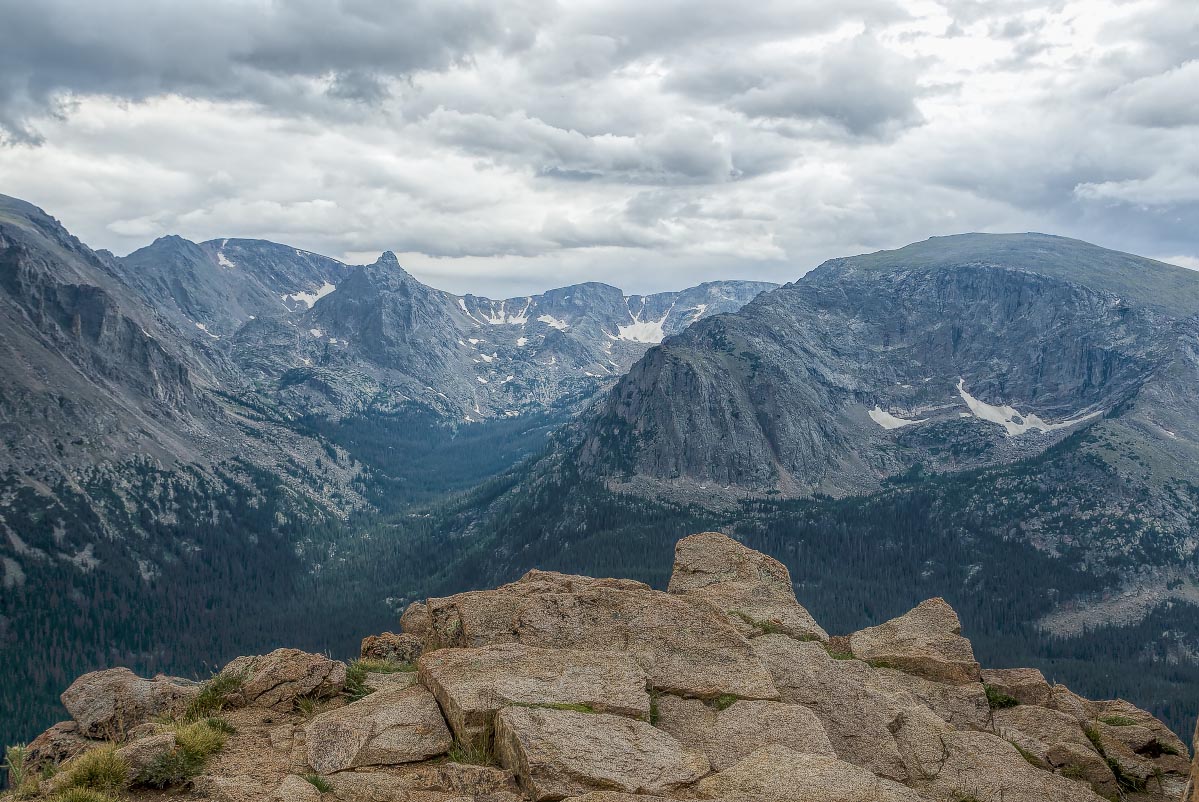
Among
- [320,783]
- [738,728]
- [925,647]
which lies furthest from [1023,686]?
[320,783]

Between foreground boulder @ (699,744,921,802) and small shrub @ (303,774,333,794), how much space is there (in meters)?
8.17

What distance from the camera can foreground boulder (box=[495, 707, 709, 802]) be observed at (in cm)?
1422

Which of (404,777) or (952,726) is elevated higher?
(404,777)

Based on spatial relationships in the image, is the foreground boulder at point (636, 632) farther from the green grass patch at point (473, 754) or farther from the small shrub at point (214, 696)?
the small shrub at point (214, 696)

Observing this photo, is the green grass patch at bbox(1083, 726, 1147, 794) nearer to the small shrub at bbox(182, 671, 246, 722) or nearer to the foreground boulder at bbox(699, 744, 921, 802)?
the foreground boulder at bbox(699, 744, 921, 802)

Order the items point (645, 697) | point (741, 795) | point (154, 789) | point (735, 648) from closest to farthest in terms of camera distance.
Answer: point (741, 795)
point (154, 789)
point (645, 697)
point (735, 648)

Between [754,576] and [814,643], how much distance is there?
27.7ft

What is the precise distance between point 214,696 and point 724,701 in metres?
15.5

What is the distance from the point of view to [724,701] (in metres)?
19.4

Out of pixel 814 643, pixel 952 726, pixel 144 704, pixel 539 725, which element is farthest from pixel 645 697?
pixel 144 704

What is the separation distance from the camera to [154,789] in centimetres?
1511

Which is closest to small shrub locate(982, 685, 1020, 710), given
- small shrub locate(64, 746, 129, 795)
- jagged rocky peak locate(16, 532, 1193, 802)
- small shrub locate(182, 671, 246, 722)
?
jagged rocky peak locate(16, 532, 1193, 802)

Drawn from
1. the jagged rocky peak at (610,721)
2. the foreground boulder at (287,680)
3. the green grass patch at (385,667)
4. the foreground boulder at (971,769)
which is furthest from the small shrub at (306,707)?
the foreground boulder at (971,769)

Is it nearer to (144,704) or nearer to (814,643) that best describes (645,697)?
(814,643)
